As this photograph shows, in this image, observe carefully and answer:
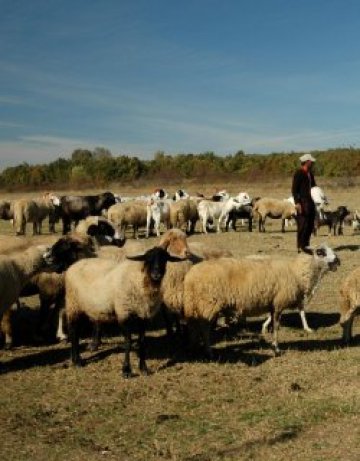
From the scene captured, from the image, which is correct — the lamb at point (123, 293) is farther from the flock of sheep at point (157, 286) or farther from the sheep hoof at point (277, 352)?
the sheep hoof at point (277, 352)

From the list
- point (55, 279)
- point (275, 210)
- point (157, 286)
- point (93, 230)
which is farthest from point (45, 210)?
point (157, 286)

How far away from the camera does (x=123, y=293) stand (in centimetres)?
845

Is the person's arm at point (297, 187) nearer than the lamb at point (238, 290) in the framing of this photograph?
No

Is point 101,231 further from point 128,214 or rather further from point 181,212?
point 181,212

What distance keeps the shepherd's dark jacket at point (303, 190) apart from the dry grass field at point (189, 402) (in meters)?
4.50

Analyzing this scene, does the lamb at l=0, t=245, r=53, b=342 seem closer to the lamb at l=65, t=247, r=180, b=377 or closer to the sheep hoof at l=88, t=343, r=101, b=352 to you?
the lamb at l=65, t=247, r=180, b=377

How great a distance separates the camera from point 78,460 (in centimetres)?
596

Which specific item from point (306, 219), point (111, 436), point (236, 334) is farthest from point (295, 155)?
point (111, 436)

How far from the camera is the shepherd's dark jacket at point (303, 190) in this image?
1479 cm

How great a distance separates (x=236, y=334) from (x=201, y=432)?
438 cm

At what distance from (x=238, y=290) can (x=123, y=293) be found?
5.82ft

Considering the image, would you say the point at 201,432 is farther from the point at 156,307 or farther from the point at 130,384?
the point at 156,307

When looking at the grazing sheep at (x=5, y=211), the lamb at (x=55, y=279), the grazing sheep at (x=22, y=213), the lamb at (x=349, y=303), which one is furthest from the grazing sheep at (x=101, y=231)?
the grazing sheep at (x=5, y=211)

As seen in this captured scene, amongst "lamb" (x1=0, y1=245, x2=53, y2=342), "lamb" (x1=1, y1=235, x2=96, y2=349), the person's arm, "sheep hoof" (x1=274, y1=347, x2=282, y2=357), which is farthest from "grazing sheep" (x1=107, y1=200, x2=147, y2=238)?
"sheep hoof" (x1=274, y1=347, x2=282, y2=357)
